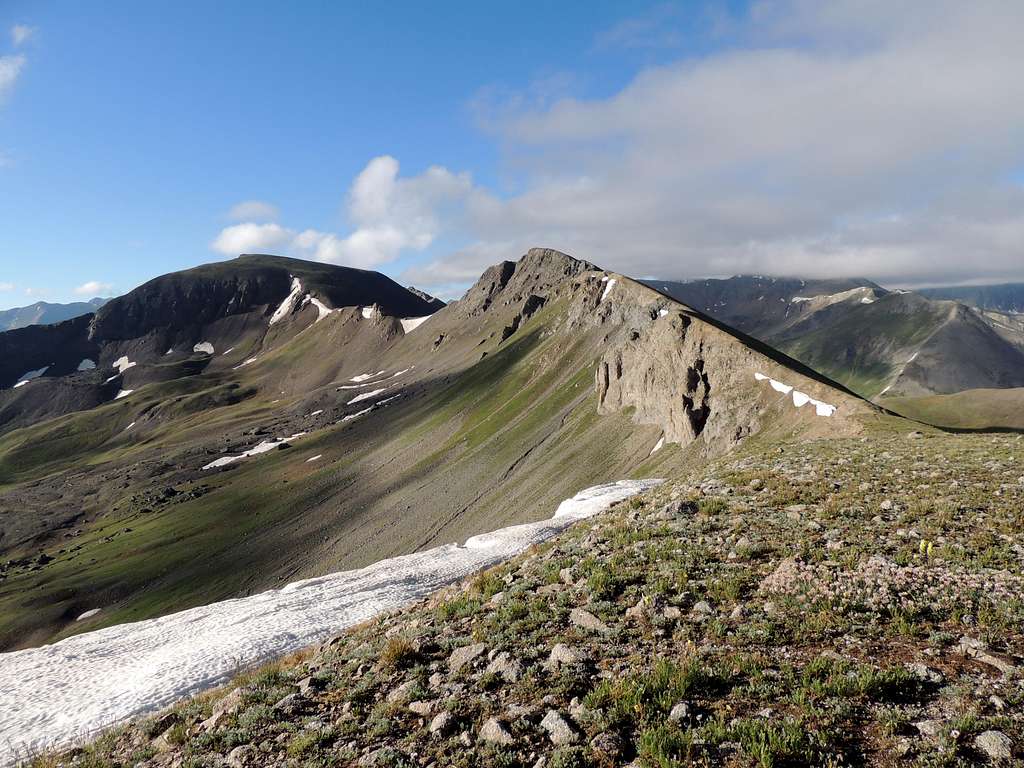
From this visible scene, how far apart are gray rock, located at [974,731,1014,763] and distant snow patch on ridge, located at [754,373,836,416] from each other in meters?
40.9

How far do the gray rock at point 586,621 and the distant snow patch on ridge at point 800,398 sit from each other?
128ft

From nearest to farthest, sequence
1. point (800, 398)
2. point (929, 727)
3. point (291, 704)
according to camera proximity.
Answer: point (929, 727) < point (291, 704) < point (800, 398)

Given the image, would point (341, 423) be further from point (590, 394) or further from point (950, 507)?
point (950, 507)

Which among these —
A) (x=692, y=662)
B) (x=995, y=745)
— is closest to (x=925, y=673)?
(x=995, y=745)

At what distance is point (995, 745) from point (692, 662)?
420 cm

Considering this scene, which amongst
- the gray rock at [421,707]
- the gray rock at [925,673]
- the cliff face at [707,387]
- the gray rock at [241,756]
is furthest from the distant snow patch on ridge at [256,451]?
the gray rock at [925,673]

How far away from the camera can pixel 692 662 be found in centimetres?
1007

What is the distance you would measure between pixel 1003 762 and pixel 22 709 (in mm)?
25466

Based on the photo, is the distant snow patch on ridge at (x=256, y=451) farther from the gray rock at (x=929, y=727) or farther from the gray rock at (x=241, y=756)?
the gray rock at (x=929, y=727)

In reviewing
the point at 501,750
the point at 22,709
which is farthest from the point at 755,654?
the point at 22,709

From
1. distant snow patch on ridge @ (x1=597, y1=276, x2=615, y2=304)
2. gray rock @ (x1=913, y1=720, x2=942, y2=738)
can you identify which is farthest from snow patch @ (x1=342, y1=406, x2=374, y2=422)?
gray rock @ (x1=913, y1=720, x2=942, y2=738)

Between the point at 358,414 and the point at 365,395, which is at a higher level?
the point at 365,395

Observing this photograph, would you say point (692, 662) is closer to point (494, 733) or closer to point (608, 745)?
point (608, 745)

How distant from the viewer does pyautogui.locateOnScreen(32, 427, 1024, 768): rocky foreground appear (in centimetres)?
830
